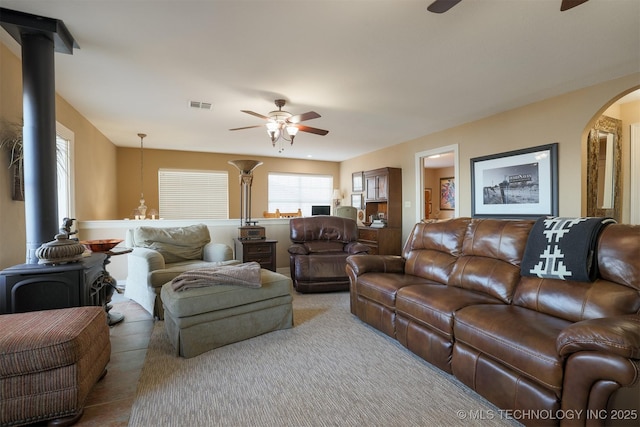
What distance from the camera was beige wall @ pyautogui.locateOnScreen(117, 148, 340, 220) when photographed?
6551mm

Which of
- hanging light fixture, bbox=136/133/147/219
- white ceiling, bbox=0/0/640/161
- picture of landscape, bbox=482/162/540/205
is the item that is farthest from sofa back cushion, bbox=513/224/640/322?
hanging light fixture, bbox=136/133/147/219

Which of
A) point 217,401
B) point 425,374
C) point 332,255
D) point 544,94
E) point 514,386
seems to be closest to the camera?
point 514,386

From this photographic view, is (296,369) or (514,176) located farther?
(514,176)

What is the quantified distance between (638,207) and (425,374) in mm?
3947

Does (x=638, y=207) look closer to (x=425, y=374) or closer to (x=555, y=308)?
(x=555, y=308)

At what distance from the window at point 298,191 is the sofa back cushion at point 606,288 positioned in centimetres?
667

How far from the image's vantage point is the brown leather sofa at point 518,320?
49.3 inches

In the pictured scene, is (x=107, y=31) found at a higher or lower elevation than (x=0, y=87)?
higher

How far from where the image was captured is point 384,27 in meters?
2.24

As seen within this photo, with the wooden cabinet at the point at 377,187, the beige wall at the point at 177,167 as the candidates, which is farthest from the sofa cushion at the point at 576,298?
the beige wall at the point at 177,167

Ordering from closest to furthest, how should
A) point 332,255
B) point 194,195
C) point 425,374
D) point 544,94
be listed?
point 425,374 < point 544,94 < point 332,255 < point 194,195

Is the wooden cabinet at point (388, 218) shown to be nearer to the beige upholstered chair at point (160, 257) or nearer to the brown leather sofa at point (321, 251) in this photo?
the brown leather sofa at point (321, 251)

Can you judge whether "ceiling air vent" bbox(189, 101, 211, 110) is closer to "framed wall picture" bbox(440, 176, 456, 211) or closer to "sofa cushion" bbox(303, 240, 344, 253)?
"sofa cushion" bbox(303, 240, 344, 253)

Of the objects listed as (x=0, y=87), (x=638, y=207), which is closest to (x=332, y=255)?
(x=0, y=87)
